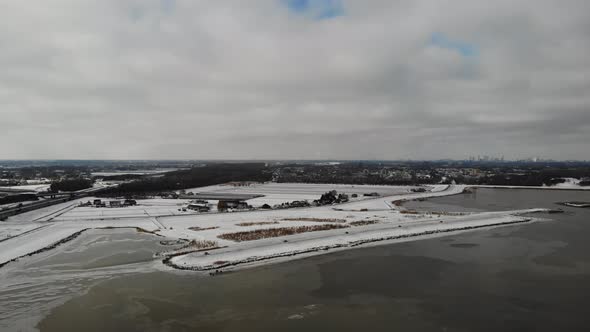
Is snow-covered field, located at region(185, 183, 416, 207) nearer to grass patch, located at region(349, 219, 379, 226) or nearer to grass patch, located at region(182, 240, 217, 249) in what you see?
grass patch, located at region(349, 219, 379, 226)

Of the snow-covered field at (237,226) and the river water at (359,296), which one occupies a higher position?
the snow-covered field at (237,226)

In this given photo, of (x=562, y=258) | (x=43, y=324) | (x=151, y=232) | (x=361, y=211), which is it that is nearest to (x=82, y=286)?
(x=43, y=324)

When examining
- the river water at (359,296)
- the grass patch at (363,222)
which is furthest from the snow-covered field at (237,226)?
the river water at (359,296)

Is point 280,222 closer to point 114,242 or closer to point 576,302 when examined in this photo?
point 114,242

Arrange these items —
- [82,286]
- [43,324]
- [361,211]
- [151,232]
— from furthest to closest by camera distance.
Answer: [361,211], [151,232], [82,286], [43,324]

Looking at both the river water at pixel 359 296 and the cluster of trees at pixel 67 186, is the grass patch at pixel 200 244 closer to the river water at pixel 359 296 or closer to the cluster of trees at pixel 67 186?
the river water at pixel 359 296

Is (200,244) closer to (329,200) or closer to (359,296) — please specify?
(359,296)
